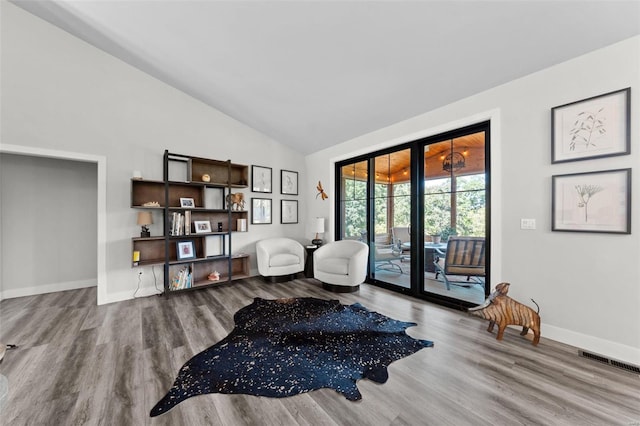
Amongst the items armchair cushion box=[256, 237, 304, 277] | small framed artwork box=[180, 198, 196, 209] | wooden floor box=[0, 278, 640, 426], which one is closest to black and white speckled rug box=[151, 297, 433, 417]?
wooden floor box=[0, 278, 640, 426]

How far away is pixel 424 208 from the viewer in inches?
138

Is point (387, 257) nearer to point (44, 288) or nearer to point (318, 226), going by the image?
point (318, 226)

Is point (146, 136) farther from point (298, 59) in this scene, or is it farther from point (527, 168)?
point (527, 168)

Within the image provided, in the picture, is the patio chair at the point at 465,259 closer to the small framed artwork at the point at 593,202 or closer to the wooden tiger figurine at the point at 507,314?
the wooden tiger figurine at the point at 507,314

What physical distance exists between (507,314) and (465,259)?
889 millimetres

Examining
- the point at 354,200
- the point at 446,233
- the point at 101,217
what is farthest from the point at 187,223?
the point at 446,233

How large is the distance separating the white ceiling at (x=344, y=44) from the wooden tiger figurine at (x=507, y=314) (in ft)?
7.52

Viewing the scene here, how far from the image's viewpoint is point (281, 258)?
431cm

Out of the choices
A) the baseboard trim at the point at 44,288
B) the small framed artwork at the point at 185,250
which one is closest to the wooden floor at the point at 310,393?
the baseboard trim at the point at 44,288

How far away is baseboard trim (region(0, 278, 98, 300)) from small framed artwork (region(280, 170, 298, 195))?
3.76 m

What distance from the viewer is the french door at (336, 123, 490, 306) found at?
3016 mm

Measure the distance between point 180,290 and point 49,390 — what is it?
205 cm

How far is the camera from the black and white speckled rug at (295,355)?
5.55ft

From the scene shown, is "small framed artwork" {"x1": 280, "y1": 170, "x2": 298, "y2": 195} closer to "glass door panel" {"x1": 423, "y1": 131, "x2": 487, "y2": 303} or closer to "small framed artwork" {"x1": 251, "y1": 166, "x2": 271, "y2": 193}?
"small framed artwork" {"x1": 251, "y1": 166, "x2": 271, "y2": 193}
